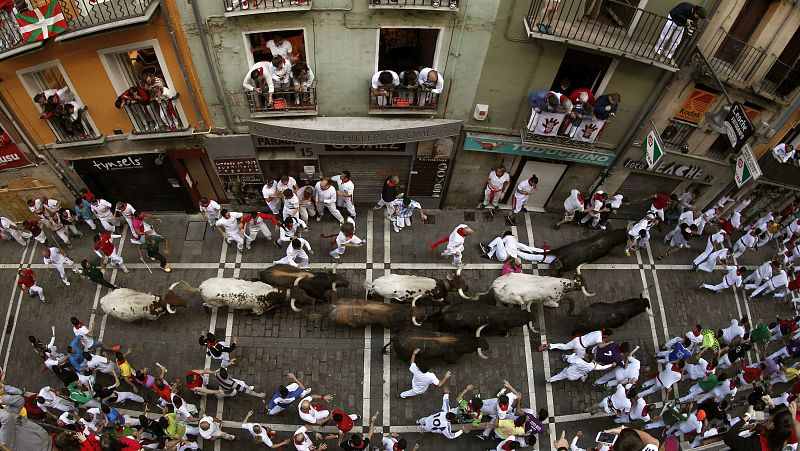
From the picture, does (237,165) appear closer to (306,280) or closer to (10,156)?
(306,280)

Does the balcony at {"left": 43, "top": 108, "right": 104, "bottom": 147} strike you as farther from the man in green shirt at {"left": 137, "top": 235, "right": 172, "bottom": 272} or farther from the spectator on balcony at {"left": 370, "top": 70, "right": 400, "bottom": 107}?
the spectator on balcony at {"left": 370, "top": 70, "right": 400, "bottom": 107}

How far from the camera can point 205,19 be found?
14703 millimetres

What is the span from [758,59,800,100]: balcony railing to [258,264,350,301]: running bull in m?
14.4

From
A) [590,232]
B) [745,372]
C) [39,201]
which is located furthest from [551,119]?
[39,201]

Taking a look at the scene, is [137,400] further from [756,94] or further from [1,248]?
[756,94]

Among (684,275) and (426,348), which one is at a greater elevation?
(684,275)

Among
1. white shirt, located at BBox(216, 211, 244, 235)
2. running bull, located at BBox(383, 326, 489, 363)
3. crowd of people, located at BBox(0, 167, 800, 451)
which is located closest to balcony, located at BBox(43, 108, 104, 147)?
crowd of people, located at BBox(0, 167, 800, 451)

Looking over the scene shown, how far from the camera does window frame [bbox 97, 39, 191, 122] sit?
1523cm

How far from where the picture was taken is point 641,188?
2039 cm

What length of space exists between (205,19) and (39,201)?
9.23 metres

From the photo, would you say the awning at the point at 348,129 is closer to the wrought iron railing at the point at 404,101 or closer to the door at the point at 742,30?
the wrought iron railing at the point at 404,101

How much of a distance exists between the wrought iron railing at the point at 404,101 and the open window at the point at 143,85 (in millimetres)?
6136

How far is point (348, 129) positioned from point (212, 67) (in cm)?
435

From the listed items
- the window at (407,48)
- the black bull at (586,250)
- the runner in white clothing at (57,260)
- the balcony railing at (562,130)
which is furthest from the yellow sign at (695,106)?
the runner in white clothing at (57,260)
